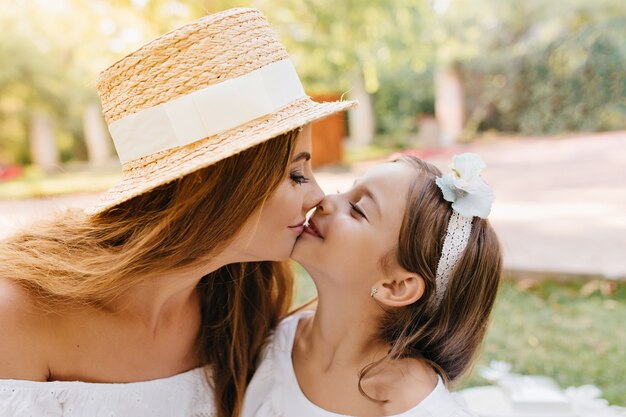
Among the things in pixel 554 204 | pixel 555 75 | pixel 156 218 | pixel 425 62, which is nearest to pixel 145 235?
pixel 156 218

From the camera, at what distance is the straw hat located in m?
1.69

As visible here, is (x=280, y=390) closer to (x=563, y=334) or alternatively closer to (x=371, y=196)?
(x=371, y=196)

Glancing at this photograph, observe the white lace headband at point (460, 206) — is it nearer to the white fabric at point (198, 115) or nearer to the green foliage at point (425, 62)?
the white fabric at point (198, 115)

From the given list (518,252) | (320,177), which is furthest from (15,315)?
(320,177)

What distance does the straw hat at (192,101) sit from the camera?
169 centimetres

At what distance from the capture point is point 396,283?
2072 millimetres

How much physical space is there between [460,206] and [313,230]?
0.49 metres

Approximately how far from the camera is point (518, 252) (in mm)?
5707

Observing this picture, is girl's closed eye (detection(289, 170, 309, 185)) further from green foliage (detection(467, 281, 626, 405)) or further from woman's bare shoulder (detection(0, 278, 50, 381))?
green foliage (detection(467, 281, 626, 405))

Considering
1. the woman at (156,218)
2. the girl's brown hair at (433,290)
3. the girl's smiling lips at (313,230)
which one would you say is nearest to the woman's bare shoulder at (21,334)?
the woman at (156,218)

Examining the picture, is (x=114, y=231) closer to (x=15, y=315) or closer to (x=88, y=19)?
(x=15, y=315)

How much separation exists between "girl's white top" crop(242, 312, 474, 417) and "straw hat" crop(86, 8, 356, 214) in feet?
2.95

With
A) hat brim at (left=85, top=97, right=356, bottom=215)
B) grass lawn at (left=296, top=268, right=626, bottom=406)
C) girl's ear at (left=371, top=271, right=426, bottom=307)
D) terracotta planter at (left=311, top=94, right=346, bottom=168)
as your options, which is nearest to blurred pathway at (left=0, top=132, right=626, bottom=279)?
grass lawn at (left=296, top=268, right=626, bottom=406)

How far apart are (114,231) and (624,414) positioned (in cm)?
221
